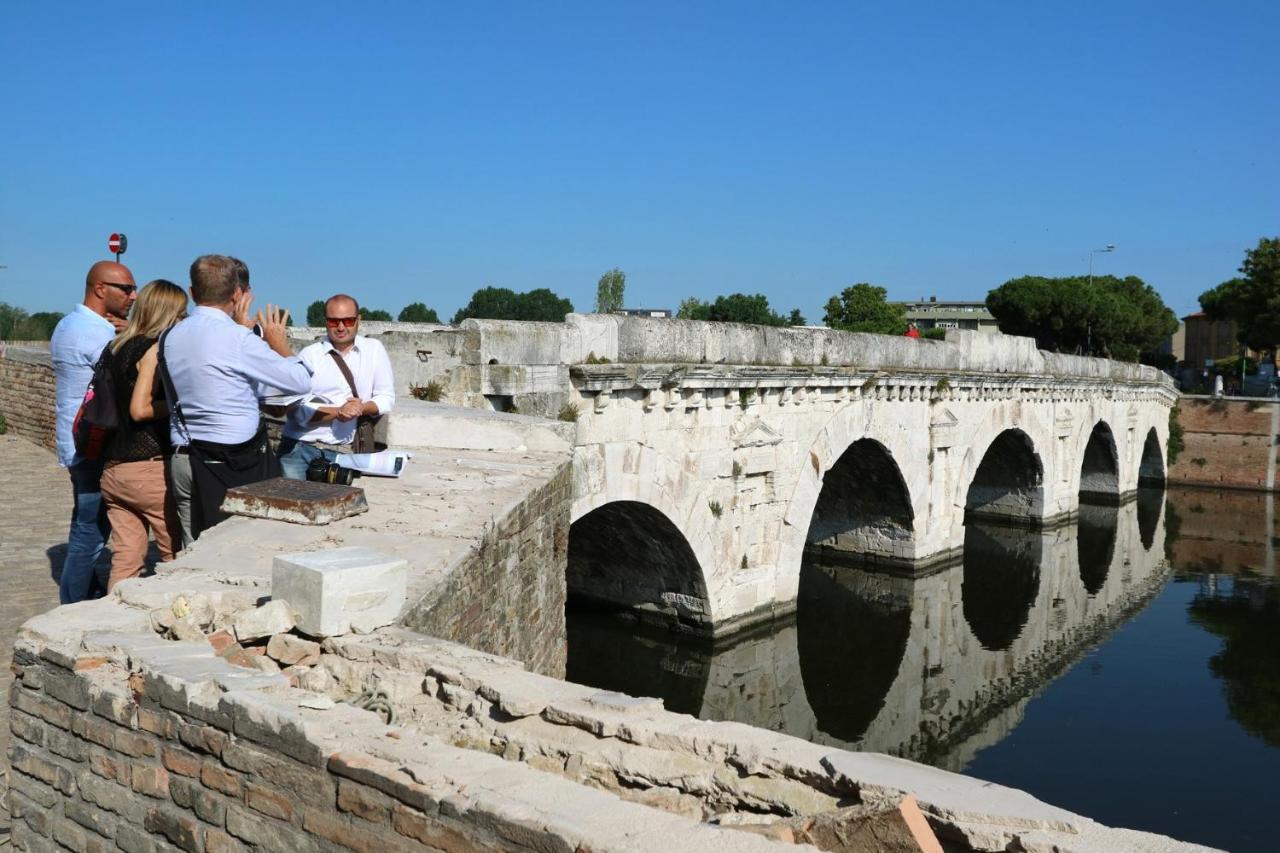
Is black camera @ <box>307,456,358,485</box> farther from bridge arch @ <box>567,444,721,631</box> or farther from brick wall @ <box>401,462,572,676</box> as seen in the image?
bridge arch @ <box>567,444,721,631</box>

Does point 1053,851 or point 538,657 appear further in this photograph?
point 538,657

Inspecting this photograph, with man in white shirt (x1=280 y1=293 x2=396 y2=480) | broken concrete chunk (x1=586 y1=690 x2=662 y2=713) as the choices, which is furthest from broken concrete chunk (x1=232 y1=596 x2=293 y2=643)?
man in white shirt (x1=280 y1=293 x2=396 y2=480)

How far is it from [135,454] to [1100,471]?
24541 millimetres

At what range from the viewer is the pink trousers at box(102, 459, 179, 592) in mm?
4230

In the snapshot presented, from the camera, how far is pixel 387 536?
426 centimetres

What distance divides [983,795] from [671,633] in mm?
9055

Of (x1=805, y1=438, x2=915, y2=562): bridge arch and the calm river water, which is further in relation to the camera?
(x1=805, y1=438, x2=915, y2=562): bridge arch

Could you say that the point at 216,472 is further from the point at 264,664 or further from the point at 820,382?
the point at 820,382

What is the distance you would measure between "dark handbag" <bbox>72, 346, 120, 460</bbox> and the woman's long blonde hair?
0.33ft

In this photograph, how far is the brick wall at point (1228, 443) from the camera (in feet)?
94.3

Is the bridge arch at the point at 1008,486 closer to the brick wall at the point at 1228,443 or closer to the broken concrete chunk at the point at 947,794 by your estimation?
the brick wall at the point at 1228,443

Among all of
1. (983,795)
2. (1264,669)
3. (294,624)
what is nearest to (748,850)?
(983,795)

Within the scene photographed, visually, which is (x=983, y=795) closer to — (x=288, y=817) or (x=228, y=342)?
(x=288, y=817)

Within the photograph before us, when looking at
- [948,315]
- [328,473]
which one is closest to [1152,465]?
[328,473]
